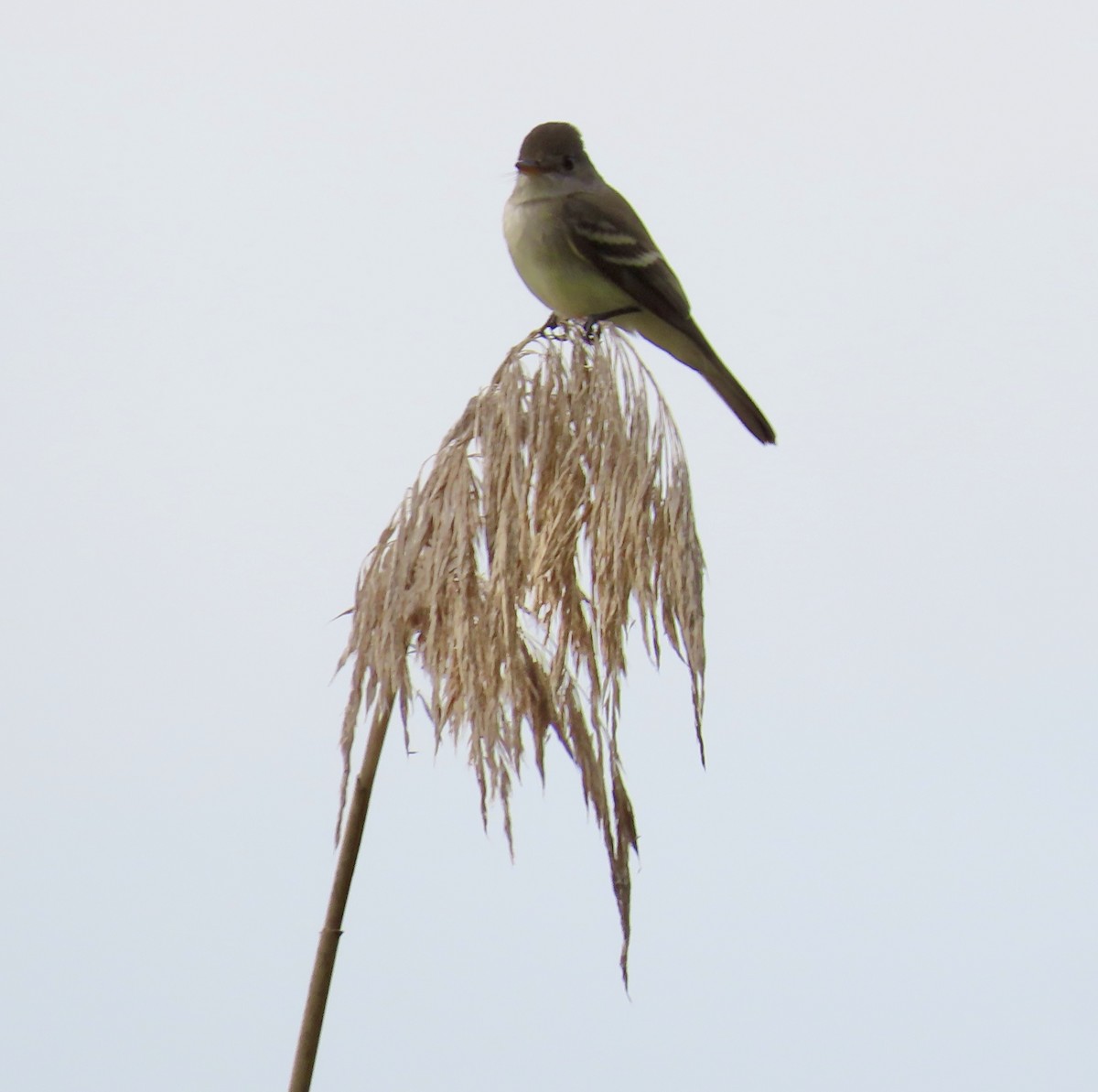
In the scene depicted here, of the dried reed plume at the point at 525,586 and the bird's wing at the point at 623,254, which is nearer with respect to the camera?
the dried reed plume at the point at 525,586

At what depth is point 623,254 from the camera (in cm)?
441

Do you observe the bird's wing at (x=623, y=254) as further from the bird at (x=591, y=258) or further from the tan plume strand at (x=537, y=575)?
the tan plume strand at (x=537, y=575)

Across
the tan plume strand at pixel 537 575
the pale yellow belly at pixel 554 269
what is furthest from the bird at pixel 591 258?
the tan plume strand at pixel 537 575

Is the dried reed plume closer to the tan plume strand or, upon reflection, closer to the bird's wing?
the tan plume strand

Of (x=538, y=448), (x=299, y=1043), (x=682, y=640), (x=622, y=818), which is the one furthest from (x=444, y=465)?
(x=299, y=1043)

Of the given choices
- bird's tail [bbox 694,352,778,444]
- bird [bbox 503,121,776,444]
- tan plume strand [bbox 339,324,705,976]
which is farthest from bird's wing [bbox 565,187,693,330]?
tan plume strand [bbox 339,324,705,976]

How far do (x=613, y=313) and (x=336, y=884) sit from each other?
2.77 m

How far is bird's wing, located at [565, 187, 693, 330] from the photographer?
14.4ft

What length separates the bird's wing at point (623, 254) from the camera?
4375 millimetres

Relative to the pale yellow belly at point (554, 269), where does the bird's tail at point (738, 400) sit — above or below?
below

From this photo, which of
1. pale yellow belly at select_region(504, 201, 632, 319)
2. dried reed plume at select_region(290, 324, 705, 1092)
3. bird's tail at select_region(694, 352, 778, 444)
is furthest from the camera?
bird's tail at select_region(694, 352, 778, 444)

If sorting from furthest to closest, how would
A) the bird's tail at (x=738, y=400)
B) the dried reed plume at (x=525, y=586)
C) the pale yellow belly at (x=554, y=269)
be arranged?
the bird's tail at (x=738, y=400) < the pale yellow belly at (x=554, y=269) < the dried reed plume at (x=525, y=586)

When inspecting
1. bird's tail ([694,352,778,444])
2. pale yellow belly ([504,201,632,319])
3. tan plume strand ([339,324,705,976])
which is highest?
pale yellow belly ([504,201,632,319])

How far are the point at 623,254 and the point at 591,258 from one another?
11 cm
